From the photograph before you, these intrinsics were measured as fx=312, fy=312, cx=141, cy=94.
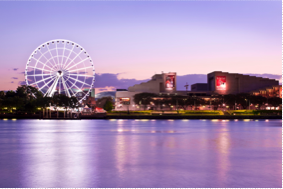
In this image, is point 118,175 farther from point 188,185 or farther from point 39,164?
point 39,164

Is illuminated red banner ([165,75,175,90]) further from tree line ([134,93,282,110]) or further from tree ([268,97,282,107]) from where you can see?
tree ([268,97,282,107])

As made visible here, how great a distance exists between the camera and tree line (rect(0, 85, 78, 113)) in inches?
4151

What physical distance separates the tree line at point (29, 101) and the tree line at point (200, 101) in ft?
142

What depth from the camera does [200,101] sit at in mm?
144625

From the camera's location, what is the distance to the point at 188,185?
37.2 feet

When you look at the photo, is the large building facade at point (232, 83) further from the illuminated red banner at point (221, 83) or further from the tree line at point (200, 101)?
the tree line at point (200, 101)

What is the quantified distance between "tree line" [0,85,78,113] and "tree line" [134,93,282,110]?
43204 mm

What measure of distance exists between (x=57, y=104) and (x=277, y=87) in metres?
105

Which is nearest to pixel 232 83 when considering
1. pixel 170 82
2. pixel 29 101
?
pixel 170 82

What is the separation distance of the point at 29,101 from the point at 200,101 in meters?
74.7

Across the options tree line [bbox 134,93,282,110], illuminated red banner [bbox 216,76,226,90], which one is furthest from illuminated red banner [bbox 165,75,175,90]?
illuminated red banner [bbox 216,76,226,90]

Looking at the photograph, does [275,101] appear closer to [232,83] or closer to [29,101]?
[232,83]

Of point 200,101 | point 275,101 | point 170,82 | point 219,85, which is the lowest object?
point 275,101

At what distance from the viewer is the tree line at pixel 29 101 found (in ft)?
346
